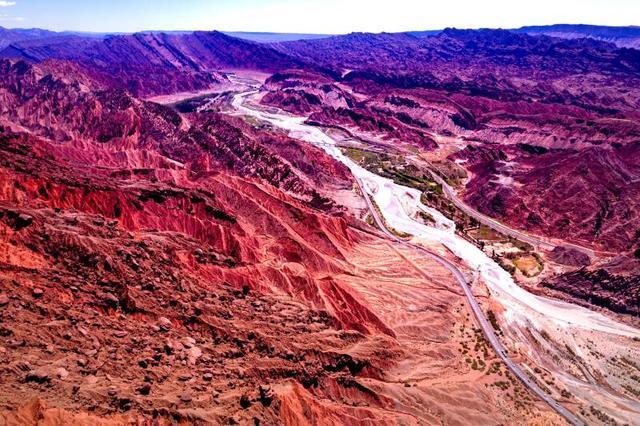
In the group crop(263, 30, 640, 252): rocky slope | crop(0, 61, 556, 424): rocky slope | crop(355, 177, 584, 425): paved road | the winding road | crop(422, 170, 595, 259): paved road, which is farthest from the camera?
crop(263, 30, 640, 252): rocky slope

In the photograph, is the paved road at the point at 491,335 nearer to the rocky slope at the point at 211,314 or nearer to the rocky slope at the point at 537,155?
the rocky slope at the point at 211,314

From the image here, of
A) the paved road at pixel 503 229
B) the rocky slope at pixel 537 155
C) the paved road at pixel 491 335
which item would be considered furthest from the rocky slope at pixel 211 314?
the rocky slope at pixel 537 155

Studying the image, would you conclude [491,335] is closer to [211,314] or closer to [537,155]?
[211,314]

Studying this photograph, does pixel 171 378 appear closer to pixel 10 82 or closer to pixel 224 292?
pixel 224 292

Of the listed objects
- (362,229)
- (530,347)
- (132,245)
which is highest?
(132,245)

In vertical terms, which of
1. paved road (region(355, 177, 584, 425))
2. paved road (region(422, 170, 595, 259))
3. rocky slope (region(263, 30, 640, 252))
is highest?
rocky slope (region(263, 30, 640, 252))

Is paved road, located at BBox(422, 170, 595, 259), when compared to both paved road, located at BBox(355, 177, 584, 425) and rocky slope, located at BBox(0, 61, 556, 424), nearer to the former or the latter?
paved road, located at BBox(355, 177, 584, 425)

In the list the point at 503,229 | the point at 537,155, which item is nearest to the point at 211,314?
the point at 503,229

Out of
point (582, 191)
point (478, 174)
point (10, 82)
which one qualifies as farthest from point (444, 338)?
point (10, 82)

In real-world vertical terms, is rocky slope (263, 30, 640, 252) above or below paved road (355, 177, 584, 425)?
above

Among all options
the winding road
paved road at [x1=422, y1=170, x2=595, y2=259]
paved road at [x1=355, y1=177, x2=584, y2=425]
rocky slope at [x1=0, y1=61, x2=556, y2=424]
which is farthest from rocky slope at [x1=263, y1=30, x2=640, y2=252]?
rocky slope at [x1=0, y1=61, x2=556, y2=424]

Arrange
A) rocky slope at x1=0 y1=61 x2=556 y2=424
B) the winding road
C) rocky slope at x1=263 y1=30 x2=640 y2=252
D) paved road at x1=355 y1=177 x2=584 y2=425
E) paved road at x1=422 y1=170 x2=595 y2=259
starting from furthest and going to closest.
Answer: rocky slope at x1=263 y1=30 x2=640 y2=252
paved road at x1=422 y1=170 x2=595 y2=259
the winding road
paved road at x1=355 y1=177 x2=584 y2=425
rocky slope at x1=0 y1=61 x2=556 y2=424
